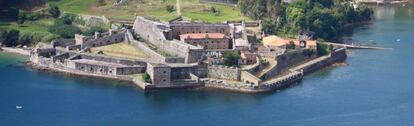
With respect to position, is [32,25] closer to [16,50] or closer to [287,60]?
[16,50]

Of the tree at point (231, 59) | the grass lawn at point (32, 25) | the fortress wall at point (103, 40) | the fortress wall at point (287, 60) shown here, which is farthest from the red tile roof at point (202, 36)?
the grass lawn at point (32, 25)

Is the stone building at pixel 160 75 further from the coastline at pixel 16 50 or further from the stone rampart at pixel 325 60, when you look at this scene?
the coastline at pixel 16 50

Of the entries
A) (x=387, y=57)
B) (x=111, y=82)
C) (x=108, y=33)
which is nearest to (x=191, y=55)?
(x=111, y=82)

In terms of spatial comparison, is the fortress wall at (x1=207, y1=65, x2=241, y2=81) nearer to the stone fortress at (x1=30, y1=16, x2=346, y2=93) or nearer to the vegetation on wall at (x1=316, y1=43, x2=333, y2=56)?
the stone fortress at (x1=30, y1=16, x2=346, y2=93)

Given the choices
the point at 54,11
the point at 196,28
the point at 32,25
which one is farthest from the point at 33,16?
the point at 196,28

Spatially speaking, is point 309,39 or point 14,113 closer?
point 14,113

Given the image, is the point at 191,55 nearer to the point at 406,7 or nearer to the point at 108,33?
the point at 108,33
